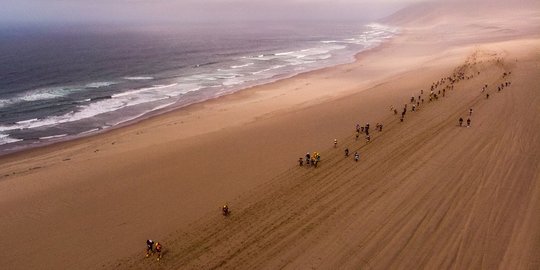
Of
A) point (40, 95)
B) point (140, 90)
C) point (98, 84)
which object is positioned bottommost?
point (140, 90)

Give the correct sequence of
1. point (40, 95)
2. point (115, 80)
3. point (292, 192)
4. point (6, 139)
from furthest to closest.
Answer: point (115, 80) → point (40, 95) → point (6, 139) → point (292, 192)

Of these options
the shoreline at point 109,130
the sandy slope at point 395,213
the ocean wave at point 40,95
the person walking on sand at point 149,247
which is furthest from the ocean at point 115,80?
the sandy slope at point 395,213

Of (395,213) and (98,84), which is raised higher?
(98,84)

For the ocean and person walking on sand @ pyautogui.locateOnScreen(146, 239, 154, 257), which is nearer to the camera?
person walking on sand @ pyautogui.locateOnScreen(146, 239, 154, 257)

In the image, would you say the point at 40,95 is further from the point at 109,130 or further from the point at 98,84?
the point at 109,130

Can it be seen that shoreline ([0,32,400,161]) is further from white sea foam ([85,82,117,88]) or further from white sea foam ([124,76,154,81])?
white sea foam ([85,82,117,88])

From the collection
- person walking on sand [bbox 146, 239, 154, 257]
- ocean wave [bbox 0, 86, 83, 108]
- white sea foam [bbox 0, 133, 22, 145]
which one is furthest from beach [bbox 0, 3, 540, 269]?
ocean wave [bbox 0, 86, 83, 108]

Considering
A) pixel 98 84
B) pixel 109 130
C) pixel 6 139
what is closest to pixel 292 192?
pixel 109 130

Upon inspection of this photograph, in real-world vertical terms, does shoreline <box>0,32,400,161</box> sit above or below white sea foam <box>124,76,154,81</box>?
below
